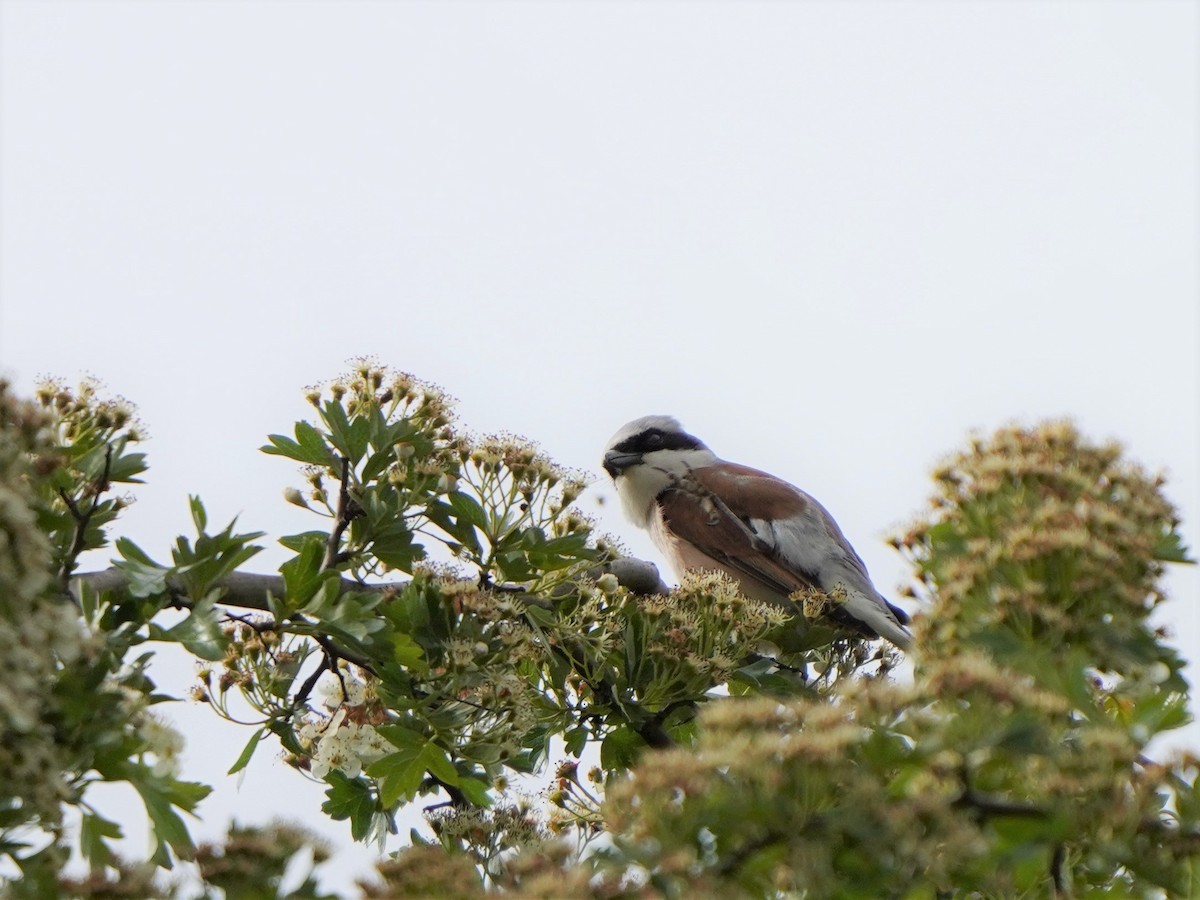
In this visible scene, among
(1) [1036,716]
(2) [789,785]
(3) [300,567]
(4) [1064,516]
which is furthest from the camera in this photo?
(3) [300,567]

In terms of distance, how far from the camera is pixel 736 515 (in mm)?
8500

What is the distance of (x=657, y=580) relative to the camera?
4793 mm

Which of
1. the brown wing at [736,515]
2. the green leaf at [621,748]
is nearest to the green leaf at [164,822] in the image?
the green leaf at [621,748]

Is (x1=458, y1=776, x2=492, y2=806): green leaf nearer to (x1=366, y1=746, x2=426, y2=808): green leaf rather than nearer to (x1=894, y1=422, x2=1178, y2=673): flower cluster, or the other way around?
(x1=366, y1=746, x2=426, y2=808): green leaf

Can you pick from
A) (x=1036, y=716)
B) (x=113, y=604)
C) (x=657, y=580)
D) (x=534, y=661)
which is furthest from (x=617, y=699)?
(x=1036, y=716)

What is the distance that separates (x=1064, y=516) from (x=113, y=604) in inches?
73.3

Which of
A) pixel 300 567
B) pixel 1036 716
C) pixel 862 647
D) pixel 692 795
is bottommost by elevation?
pixel 692 795

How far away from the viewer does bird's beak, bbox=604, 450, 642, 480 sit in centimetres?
914

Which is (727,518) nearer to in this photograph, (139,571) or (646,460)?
(646,460)

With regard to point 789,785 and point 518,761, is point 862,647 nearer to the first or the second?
point 518,761

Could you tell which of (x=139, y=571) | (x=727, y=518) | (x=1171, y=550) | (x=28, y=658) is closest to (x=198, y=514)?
(x=139, y=571)

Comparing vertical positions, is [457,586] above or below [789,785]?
above

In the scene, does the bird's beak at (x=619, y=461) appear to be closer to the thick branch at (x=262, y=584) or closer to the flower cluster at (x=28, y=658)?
the thick branch at (x=262, y=584)

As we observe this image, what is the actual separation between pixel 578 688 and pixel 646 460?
497 centimetres
